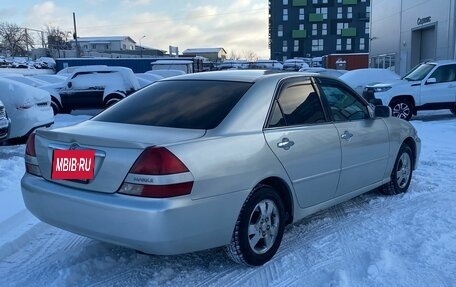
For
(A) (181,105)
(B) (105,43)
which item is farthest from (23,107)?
(B) (105,43)

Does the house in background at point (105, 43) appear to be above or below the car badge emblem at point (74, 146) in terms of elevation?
above

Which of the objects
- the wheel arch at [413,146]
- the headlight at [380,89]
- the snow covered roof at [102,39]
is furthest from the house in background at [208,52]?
the wheel arch at [413,146]

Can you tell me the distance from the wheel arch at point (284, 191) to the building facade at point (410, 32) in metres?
21.7

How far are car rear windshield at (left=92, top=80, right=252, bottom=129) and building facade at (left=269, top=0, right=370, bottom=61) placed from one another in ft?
290

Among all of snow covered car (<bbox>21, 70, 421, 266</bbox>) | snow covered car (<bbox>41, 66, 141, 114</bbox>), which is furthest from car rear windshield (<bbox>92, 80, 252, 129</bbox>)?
snow covered car (<bbox>41, 66, 141, 114</bbox>)

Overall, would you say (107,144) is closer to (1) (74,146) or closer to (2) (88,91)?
(1) (74,146)

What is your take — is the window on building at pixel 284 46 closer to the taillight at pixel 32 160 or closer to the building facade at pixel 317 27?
the building facade at pixel 317 27

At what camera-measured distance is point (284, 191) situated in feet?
12.9

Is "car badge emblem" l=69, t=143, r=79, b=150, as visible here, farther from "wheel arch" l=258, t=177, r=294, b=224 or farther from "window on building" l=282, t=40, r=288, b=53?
"window on building" l=282, t=40, r=288, b=53

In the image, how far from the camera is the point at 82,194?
3.26m

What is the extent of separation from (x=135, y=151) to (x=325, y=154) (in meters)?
1.86

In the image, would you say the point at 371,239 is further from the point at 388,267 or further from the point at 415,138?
the point at 415,138

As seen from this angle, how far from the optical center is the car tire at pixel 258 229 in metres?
3.52

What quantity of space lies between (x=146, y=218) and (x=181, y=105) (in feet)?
3.91
